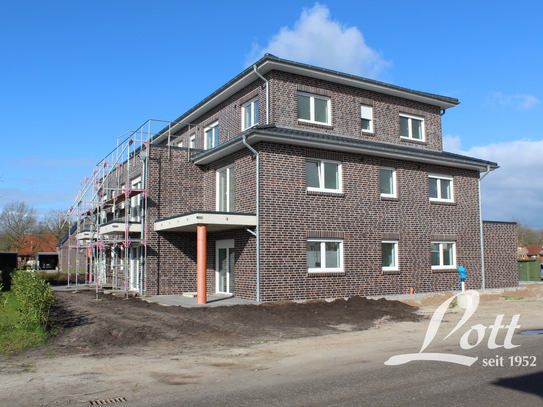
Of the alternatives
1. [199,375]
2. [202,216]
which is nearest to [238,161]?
[202,216]

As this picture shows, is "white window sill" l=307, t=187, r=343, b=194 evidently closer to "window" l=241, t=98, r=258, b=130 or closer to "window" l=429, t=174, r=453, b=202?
"window" l=241, t=98, r=258, b=130

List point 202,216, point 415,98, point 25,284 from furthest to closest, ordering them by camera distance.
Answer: point 415,98 → point 202,216 → point 25,284

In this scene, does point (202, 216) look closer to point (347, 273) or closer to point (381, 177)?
point (347, 273)

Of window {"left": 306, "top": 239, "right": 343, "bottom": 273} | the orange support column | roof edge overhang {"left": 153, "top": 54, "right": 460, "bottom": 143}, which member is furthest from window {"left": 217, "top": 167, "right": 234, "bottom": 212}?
roof edge overhang {"left": 153, "top": 54, "right": 460, "bottom": 143}

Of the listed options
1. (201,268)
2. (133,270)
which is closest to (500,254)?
(201,268)

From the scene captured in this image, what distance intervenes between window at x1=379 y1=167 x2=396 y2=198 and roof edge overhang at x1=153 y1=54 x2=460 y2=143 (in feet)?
11.9

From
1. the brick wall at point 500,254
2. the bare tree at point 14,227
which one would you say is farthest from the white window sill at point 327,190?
the bare tree at point 14,227

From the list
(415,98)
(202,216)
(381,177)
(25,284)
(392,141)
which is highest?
(415,98)

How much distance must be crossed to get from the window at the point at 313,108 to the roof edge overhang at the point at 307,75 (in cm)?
81

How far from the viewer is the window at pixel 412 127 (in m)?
20.4

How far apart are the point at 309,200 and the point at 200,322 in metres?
6.00

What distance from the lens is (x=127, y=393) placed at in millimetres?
5812

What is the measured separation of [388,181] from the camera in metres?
18.1

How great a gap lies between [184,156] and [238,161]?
3598mm
